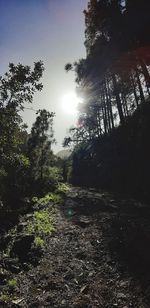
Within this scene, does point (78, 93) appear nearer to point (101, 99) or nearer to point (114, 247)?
point (101, 99)

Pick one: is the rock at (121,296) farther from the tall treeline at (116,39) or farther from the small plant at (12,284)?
the tall treeline at (116,39)

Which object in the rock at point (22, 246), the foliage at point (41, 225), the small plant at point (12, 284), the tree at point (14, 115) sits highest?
the tree at point (14, 115)

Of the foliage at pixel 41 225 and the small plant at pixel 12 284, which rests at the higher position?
the foliage at pixel 41 225

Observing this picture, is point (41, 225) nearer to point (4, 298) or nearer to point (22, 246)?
point (22, 246)

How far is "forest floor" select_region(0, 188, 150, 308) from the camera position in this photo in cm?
752

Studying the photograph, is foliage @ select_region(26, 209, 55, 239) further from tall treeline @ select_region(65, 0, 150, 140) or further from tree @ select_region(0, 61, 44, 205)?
tall treeline @ select_region(65, 0, 150, 140)

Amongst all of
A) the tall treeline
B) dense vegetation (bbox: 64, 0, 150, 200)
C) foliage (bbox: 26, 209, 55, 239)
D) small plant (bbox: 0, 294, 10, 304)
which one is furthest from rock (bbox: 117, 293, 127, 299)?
the tall treeline

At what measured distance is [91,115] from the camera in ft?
169

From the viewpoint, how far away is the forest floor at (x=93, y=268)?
24.7 ft

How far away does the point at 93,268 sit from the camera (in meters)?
9.50

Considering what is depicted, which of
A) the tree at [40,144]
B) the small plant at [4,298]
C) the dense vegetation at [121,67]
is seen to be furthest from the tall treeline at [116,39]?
the small plant at [4,298]

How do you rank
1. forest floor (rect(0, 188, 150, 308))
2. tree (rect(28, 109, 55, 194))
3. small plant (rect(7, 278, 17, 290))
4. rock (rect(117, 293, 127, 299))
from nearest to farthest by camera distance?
rock (rect(117, 293, 127, 299))
forest floor (rect(0, 188, 150, 308))
small plant (rect(7, 278, 17, 290))
tree (rect(28, 109, 55, 194))

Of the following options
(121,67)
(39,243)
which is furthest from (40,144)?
(39,243)

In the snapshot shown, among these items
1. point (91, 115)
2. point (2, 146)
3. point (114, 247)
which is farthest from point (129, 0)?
point (91, 115)
